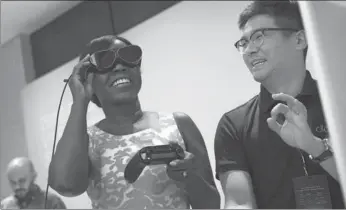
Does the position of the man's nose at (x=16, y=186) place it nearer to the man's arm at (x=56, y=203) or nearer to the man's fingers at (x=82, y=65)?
the man's arm at (x=56, y=203)

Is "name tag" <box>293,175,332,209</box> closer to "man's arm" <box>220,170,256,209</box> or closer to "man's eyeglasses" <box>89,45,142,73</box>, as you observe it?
"man's arm" <box>220,170,256,209</box>

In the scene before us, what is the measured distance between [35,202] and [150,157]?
10.2 inches

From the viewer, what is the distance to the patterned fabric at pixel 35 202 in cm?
108

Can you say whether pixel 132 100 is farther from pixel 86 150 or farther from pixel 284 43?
pixel 284 43

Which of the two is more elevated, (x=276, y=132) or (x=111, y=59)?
(x=111, y=59)

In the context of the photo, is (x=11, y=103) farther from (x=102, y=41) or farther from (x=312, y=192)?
(x=312, y=192)

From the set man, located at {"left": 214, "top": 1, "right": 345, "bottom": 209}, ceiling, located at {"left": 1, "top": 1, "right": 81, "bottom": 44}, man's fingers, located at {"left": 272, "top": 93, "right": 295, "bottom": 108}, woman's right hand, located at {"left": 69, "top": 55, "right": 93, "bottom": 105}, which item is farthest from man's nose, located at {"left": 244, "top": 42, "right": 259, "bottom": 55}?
ceiling, located at {"left": 1, "top": 1, "right": 81, "bottom": 44}

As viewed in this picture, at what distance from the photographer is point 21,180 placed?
3.62 ft

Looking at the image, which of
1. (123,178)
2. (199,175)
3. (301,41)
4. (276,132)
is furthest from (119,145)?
(301,41)

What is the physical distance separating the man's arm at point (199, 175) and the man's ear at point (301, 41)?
0.26 metres

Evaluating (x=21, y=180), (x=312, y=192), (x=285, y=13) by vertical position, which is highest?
(x=285, y=13)

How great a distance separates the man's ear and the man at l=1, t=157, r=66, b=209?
22.0 inches

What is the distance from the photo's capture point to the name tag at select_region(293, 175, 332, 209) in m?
0.97

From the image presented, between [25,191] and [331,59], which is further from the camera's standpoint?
[25,191]
